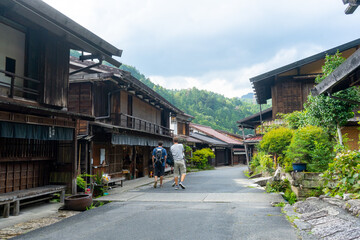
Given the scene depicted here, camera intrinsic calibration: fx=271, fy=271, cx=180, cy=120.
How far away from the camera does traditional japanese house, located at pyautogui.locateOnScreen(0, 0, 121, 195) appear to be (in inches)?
287

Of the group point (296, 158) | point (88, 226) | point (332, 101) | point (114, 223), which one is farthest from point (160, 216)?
point (332, 101)

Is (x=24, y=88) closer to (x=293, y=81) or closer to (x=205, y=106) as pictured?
(x=293, y=81)

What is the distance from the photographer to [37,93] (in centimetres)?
845

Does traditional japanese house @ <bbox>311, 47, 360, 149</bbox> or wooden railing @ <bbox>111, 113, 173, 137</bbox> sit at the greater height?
wooden railing @ <bbox>111, 113, 173, 137</bbox>

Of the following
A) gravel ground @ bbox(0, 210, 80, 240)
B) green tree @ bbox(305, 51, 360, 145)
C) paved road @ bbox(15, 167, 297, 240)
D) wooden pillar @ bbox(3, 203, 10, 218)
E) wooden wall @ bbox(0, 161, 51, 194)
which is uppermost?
green tree @ bbox(305, 51, 360, 145)

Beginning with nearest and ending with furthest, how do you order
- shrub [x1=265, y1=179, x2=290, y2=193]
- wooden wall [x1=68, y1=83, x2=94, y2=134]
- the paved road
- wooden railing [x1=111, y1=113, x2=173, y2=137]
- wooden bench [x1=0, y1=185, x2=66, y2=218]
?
the paved road < wooden bench [x1=0, y1=185, x2=66, y2=218] < shrub [x1=265, y1=179, x2=290, y2=193] < wooden wall [x1=68, y1=83, x2=94, y2=134] < wooden railing [x1=111, y1=113, x2=173, y2=137]

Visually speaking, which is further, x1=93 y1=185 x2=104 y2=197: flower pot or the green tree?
x1=93 y1=185 x2=104 y2=197: flower pot

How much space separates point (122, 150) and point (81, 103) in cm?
452

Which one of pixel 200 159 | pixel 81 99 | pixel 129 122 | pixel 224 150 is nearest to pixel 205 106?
pixel 224 150

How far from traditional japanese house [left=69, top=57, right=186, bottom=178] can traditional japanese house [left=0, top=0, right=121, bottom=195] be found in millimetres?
1465

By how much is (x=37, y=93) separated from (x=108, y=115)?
Answer: 6129 millimetres

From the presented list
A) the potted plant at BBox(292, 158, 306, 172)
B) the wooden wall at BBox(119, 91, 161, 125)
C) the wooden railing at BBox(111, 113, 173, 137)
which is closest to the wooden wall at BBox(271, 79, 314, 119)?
the wooden railing at BBox(111, 113, 173, 137)

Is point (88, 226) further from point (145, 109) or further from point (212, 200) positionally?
point (145, 109)

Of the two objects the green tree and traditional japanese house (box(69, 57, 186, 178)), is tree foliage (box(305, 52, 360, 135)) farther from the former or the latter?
traditional japanese house (box(69, 57, 186, 178))
